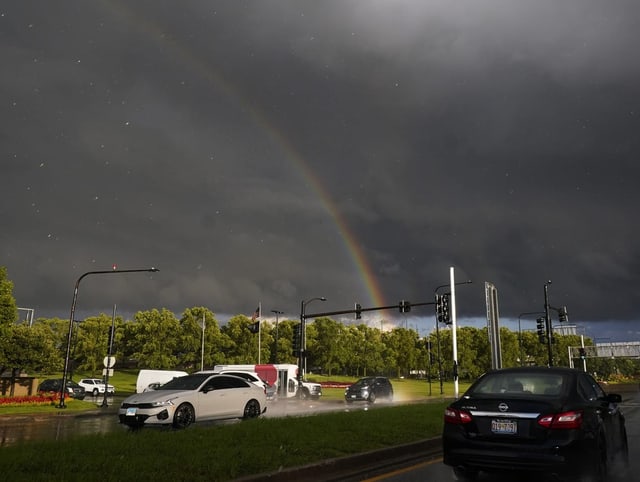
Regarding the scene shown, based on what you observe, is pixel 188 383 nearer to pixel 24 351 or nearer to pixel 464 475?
pixel 464 475

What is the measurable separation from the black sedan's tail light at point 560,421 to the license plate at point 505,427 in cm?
28

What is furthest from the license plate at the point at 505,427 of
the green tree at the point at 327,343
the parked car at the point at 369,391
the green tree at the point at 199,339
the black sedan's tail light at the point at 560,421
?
the green tree at the point at 327,343

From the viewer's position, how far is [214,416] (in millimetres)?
15555

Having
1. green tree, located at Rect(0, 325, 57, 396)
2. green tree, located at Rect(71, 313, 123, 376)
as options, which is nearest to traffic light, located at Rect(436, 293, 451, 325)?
green tree, located at Rect(0, 325, 57, 396)

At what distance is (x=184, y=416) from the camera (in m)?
14.6

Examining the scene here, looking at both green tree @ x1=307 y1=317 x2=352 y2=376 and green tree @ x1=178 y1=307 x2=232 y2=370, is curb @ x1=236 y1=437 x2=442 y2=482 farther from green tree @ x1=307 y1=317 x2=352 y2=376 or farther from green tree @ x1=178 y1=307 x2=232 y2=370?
green tree @ x1=307 y1=317 x2=352 y2=376

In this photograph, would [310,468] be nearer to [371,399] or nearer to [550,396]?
[550,396]

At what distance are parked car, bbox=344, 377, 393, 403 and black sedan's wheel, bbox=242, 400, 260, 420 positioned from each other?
19.5 metres

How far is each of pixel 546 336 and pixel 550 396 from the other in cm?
3494

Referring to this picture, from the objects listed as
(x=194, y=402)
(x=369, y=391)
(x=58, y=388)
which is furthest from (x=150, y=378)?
(x=194, y=402)

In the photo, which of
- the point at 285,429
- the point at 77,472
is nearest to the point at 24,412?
the point at 285,429

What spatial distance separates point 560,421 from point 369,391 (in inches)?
1237

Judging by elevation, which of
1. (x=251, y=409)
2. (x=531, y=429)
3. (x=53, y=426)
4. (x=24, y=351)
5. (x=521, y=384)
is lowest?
(x=53, y=426)

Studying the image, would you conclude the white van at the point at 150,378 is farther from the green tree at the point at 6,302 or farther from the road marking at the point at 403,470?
the road marking at the point at 403,470
